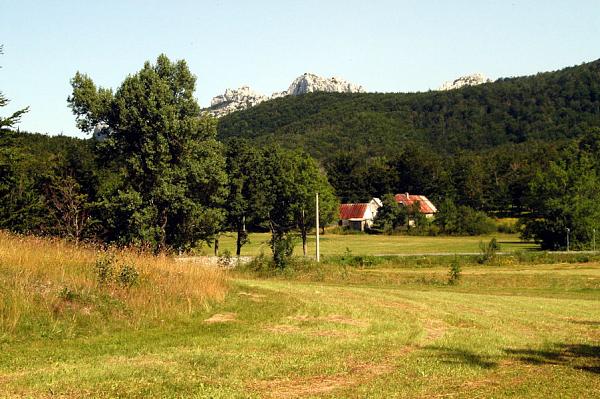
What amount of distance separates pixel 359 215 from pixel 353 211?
2.97 metres

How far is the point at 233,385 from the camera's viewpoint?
347 inches

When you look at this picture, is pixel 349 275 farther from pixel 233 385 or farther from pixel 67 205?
pixel 233 385

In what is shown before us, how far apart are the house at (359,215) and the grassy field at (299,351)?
112 meters

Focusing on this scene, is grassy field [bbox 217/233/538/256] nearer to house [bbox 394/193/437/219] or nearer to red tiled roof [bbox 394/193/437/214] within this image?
house [bbox 394/193/437/219]

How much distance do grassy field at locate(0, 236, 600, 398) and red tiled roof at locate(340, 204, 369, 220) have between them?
114m

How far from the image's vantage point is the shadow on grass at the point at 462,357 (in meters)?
10.9

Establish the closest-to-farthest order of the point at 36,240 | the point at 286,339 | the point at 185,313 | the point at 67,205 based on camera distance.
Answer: the point at 286,339 < the point at 185,313 < the point at 36,240 < the point at 67,205

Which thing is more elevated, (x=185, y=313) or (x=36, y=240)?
(x=36, y=240)

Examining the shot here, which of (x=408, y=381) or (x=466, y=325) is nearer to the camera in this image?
(x=408, y=381)

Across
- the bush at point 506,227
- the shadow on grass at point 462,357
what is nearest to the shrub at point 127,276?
the shadow on grass at point 462,357

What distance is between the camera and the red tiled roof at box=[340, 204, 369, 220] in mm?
133375

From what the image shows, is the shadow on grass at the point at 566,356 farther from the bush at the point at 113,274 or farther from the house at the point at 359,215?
the house at the point at 359,215

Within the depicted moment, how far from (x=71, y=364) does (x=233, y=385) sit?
297 centimetres


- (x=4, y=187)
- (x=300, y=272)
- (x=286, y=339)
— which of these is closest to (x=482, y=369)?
(x=286, y=339)
